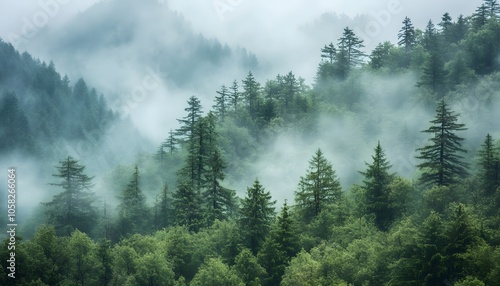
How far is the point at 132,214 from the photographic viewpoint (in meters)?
72.0

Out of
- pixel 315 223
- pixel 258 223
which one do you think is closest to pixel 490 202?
pixel 315 223

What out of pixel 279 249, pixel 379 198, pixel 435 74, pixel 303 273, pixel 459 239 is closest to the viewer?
pixel 459 239

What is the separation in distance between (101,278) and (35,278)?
22.2ft

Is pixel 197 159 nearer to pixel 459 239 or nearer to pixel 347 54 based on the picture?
pixel 459 239

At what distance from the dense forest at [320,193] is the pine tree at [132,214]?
0.22 metres

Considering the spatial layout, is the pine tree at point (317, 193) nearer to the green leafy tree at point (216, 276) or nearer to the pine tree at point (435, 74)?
the green leafy tree at point (216, 276)

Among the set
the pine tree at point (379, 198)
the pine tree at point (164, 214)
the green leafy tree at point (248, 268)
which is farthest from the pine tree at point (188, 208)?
the pine tree at point (379, 198)

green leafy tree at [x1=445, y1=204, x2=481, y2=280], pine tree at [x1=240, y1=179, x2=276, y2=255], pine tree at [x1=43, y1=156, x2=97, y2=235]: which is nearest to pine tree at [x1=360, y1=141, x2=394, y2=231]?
pine tree at [x1=240, y1=179, x2=276, y2=255]

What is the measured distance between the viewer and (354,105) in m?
113

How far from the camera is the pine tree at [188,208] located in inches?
2692

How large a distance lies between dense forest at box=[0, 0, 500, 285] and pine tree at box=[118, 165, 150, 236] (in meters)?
0.22

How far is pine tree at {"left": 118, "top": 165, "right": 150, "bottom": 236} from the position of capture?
71875 millimetres

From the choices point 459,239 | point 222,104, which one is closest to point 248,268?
point 459,239

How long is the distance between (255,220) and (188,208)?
1316 centimetres
